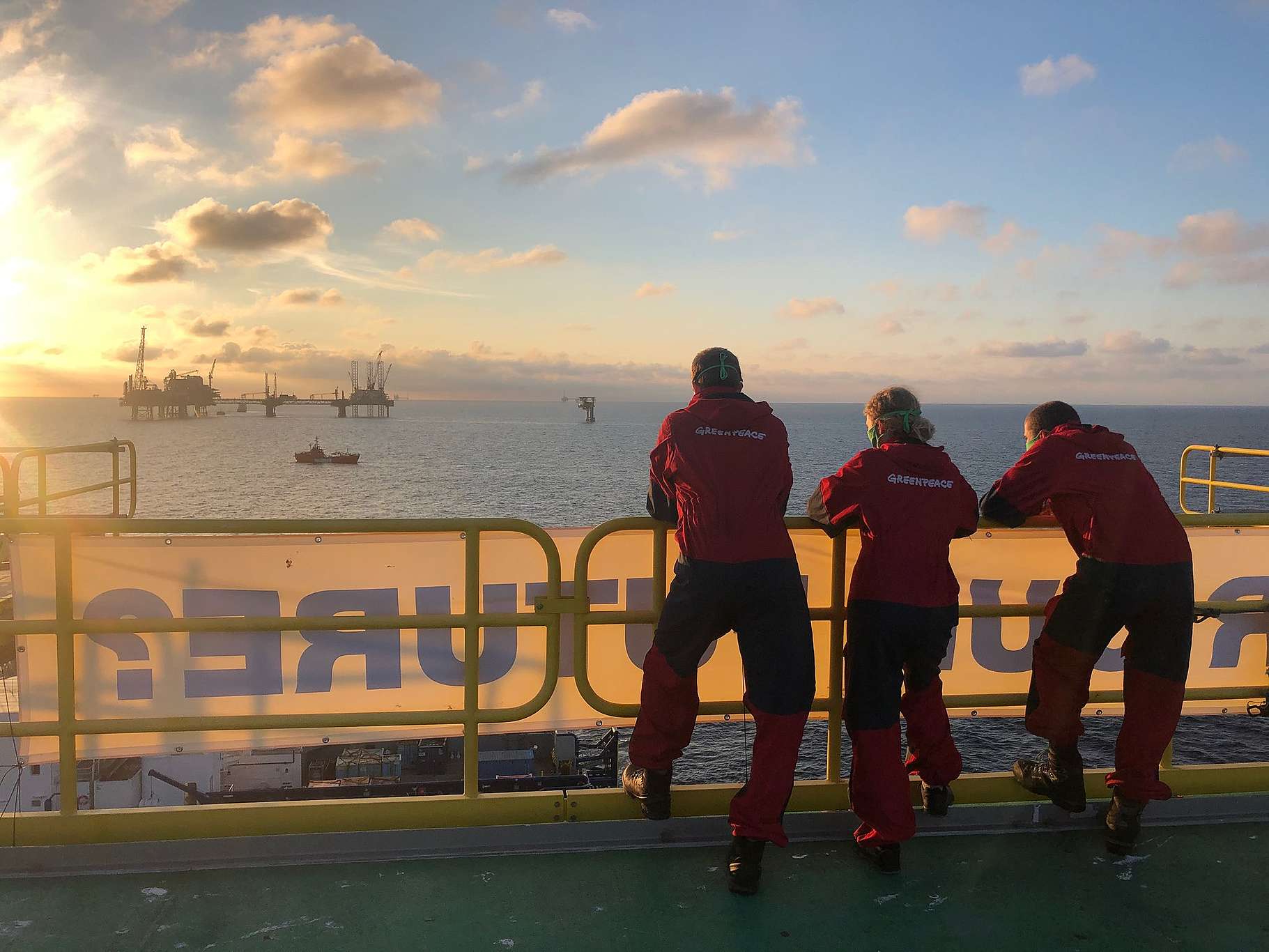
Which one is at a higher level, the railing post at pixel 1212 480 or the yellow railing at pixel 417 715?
the railing post at pixel 1212 480

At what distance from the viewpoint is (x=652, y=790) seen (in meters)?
3.83

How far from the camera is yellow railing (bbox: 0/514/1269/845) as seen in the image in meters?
3.73

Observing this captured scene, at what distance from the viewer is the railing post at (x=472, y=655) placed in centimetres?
387

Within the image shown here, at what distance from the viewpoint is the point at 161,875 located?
143 inches

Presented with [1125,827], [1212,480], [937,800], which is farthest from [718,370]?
[1212,480]

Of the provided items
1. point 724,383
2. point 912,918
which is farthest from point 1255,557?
point 724,383

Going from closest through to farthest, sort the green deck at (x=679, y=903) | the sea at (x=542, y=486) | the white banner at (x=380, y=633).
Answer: the green deck at (x=679, y=903) < the white banner at (x=380, y=633) < the sea at (x=542, y=486)

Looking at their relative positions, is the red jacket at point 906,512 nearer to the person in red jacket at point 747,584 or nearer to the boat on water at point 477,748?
the person in red jacket at point 747,584

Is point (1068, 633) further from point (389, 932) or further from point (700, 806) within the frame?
point (389, 932)

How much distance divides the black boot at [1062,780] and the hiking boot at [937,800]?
0.44 m

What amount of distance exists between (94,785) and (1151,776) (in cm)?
2412

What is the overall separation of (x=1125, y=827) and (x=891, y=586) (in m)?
1.61

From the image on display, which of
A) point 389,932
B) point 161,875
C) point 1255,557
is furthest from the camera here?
Result: point 1255,557

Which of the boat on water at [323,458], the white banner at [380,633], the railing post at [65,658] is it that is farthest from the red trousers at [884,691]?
the boat on water at [323,458]
